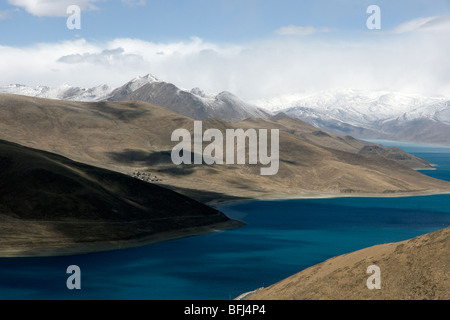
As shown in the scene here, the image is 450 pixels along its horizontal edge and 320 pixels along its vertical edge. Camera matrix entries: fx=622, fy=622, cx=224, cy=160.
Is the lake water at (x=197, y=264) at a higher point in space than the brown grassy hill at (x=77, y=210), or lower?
lower

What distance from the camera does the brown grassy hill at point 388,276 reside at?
4994 centimetres

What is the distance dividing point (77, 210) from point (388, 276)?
91.0 m

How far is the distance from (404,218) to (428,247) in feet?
494

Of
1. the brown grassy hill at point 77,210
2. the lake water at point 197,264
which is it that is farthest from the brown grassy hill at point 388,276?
the brown grassy hill at point 77,210

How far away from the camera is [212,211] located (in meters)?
166

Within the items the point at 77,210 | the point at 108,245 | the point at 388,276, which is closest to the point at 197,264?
the point at 108,245

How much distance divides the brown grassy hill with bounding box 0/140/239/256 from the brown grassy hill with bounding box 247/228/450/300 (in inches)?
2656

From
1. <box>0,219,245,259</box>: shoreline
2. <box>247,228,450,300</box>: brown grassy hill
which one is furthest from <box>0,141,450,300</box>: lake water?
<box>247,228,450,300</box>: brown grassy hill

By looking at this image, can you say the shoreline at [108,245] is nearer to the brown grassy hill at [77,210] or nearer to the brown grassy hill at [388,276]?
the brown grassy hill at [77,210]

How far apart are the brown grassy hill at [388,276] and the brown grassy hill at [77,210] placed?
6745cm
